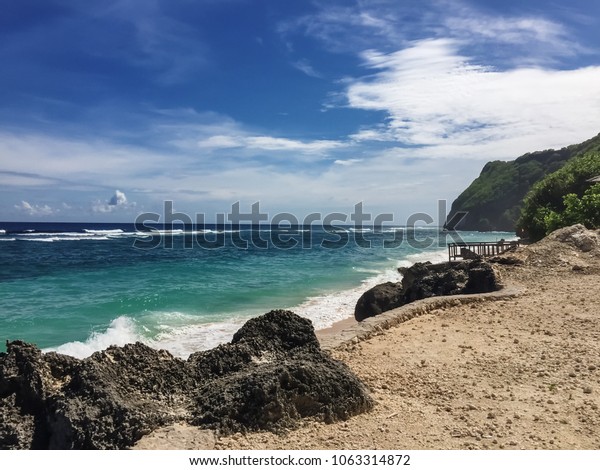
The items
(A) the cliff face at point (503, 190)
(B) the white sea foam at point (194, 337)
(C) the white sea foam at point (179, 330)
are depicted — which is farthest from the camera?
(A) the cliff face at point (503, 190)

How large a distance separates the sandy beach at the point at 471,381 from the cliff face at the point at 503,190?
282ft

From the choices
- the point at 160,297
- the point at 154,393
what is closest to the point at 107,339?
the point at 160,297

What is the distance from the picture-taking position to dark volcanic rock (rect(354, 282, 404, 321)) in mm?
12539

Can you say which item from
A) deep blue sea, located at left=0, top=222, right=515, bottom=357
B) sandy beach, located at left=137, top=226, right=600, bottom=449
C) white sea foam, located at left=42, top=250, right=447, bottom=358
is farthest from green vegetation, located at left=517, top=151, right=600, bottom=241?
sandy beach, located at left=137, top=226, right=600, bottom=449

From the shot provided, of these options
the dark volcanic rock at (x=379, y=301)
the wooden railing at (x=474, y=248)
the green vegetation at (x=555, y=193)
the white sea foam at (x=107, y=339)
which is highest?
the green vegetation at (x=555, y=193)

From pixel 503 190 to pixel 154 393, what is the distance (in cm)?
10569

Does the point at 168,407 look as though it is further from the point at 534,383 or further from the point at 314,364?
the point at 534,383

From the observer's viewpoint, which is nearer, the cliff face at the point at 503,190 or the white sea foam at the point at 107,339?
the white sea foam at the point at 107,339

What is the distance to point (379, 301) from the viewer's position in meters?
12.7

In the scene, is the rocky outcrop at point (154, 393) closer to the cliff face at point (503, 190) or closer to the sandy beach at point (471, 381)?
the sandy beach at point (471, 381)

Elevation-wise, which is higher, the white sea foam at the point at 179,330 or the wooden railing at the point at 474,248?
the wooden railing at the point at 474,248

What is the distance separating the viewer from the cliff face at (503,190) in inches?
3612

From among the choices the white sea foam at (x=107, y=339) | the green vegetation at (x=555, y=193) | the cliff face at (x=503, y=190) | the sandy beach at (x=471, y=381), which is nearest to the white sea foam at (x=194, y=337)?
the white sea foam at (x=107, y=339)

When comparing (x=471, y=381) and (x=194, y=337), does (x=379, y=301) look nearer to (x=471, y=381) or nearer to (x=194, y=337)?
(x=194, y=337)
